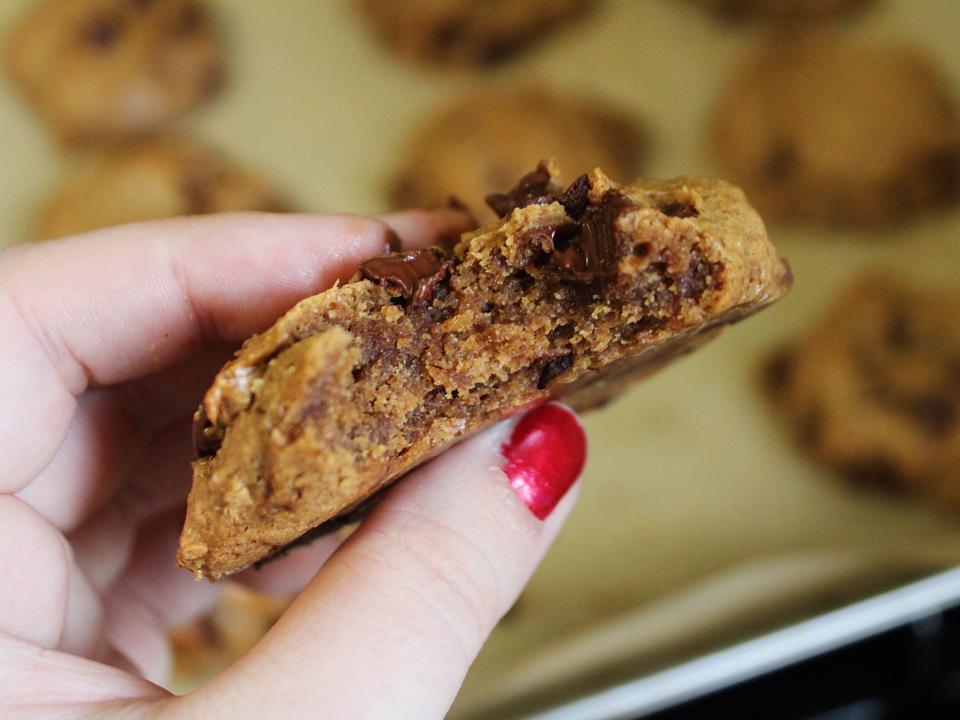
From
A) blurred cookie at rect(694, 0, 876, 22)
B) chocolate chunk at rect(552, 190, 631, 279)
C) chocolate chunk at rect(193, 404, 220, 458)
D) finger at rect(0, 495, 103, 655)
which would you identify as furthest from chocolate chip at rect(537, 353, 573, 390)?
blurred cookie at rect(694, 0, 876, 22)

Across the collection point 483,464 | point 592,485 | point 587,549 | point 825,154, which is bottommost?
point 587,549

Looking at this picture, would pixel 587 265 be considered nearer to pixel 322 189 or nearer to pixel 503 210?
pixel 503 210

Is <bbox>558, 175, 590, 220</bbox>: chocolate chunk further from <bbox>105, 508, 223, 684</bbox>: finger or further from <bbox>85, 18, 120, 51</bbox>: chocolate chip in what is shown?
<bbox>85, 18, 120, 51</bbox>: chocolate chip

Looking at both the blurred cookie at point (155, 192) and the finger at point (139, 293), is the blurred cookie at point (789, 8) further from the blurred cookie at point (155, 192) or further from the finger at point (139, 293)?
the finger at point (139, 293)

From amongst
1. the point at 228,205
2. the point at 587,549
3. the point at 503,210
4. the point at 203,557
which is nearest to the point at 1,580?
the point at 203,557

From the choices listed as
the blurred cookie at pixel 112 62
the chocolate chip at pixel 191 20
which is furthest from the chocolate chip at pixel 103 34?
the chocolate chip at pixel 191 20

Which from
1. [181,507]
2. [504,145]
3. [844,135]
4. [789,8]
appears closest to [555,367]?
[181,507]

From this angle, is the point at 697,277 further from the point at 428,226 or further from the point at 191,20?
the point at 191,20

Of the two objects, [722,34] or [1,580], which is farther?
[722,34]
